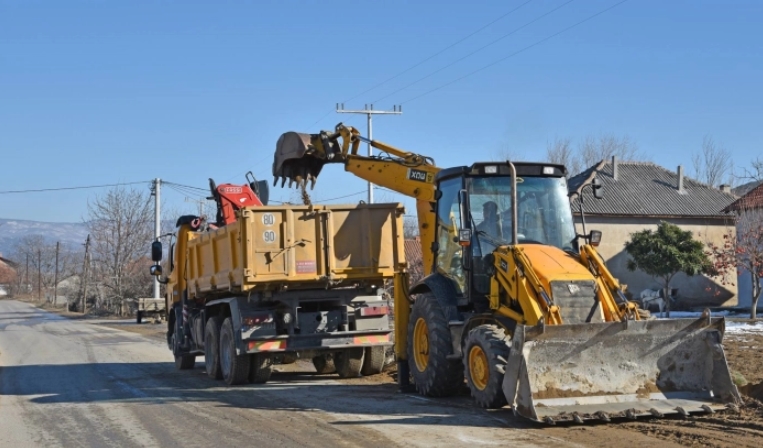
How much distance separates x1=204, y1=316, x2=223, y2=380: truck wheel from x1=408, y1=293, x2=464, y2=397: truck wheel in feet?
14.6

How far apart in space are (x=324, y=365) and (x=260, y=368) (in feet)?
5.53

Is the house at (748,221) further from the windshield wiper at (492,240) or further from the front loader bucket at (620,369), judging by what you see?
the front loader bucket at (620,369)

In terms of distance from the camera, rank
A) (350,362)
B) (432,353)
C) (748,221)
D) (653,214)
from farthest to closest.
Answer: (653,214), (748,221), (350,362), (432,353)

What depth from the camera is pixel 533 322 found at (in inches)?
390

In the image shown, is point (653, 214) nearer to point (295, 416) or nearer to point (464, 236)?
point (464, 236)

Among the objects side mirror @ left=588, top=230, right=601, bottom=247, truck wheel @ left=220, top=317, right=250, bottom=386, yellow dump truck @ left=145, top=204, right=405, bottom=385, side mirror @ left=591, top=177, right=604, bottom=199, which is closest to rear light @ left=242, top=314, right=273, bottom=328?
yellow dump truck @ left=145, top=204, right=405, bottom=385

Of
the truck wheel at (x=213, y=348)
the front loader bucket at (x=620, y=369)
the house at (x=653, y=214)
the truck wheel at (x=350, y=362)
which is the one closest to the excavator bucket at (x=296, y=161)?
the truck wheel at (x=213, y=348)

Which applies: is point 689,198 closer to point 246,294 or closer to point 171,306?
point 171,306

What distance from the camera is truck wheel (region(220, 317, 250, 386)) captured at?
560 inches

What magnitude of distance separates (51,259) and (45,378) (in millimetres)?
133883

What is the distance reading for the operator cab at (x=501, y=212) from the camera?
11.2 metres

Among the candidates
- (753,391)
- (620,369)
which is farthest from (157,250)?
(753,391)

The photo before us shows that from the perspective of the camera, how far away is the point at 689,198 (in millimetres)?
43094

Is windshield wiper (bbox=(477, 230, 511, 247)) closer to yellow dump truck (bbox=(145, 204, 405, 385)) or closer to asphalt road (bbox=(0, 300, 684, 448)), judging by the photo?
asphalt road (bbox=(0, 300, 684, 448))
